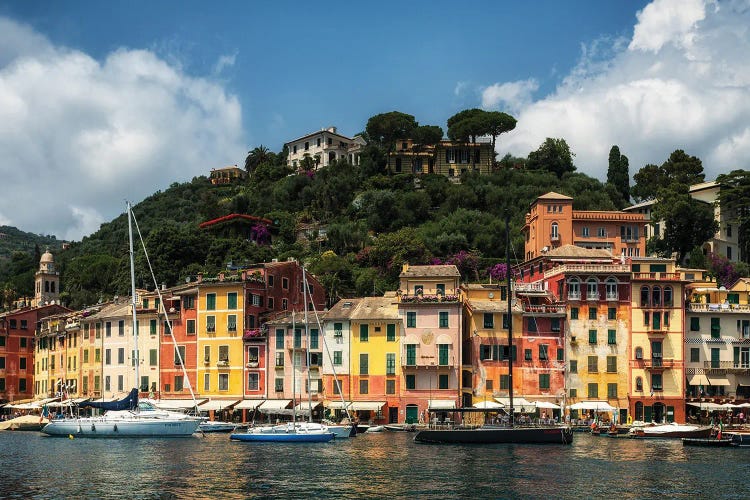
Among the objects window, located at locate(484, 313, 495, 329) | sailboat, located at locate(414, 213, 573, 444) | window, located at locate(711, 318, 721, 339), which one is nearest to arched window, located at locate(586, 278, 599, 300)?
window, located at locate(484, 313, 495, 329)

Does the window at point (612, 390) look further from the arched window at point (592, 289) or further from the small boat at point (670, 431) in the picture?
the small boat at point (670, 431)

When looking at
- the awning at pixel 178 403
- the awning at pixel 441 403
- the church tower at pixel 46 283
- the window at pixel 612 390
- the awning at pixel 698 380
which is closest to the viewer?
the awning at pixel 441 403

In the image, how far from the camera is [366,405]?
90750 mm

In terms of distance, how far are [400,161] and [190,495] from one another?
112556 mm

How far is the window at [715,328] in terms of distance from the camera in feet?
306

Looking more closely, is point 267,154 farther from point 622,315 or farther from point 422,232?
point 622,315

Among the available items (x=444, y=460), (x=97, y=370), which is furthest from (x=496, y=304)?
(x=97, y=370)

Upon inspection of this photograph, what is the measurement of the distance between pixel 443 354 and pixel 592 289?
14139 mm

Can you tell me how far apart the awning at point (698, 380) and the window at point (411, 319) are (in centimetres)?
2420

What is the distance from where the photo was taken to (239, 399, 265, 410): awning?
9275 centimetres

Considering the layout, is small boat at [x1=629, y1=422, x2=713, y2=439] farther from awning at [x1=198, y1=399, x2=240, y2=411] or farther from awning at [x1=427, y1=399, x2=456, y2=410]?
awning at [x1=198, y1=399, x2=240, y2=411]

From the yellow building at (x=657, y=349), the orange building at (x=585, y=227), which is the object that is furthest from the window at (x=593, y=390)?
the orange building at (x=585, y=227)

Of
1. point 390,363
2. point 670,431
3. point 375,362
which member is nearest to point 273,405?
point 375,362

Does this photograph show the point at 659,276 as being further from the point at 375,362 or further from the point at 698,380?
the point at 375,362
